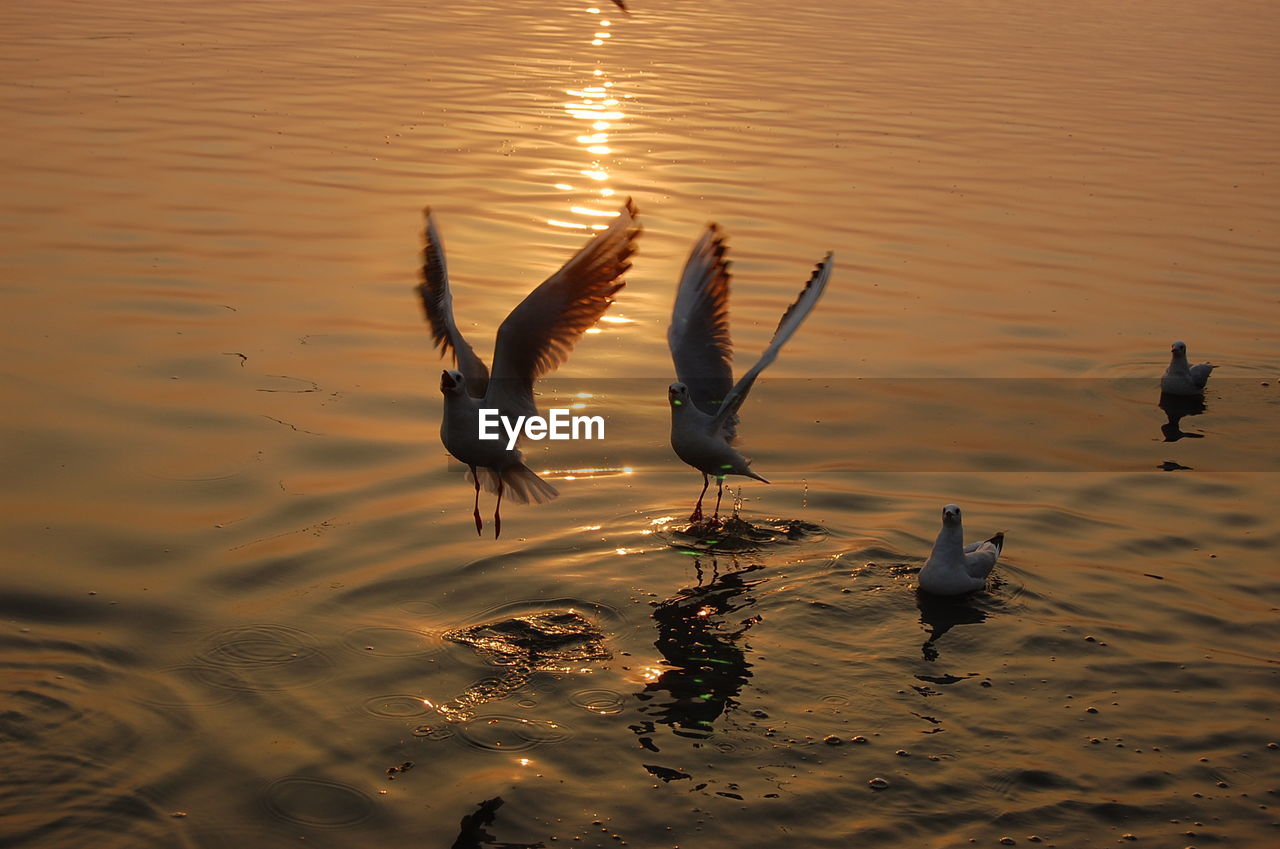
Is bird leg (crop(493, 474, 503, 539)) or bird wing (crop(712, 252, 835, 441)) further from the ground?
bird wing (crop(712, 252, 835, 441))

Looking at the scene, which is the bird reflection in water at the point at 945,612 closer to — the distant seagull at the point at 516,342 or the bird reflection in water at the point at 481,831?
the distant seagull at the point at 516,342

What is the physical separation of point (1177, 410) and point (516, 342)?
6952 millimetres

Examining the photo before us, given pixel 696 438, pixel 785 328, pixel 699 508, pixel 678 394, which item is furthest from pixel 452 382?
pixel 699 508

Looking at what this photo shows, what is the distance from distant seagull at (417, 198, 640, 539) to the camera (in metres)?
9.52

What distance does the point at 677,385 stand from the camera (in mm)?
10203

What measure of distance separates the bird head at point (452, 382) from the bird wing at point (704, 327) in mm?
2016

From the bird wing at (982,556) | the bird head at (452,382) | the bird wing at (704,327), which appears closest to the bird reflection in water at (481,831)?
the bird head at (452,382)

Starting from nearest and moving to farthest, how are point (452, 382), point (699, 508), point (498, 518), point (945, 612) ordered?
1. point (452, 382)
2. point (945, 612)
3. point (498, 518)
4. point (699, 508)

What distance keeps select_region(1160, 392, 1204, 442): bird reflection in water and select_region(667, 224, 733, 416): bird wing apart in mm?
4539

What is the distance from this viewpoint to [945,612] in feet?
30.9

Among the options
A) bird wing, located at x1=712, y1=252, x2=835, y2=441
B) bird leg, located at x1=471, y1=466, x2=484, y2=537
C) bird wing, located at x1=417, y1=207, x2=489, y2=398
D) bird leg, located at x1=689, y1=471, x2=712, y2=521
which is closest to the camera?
bird wing, located at x1=712, y1=252, x2=835, y2=441

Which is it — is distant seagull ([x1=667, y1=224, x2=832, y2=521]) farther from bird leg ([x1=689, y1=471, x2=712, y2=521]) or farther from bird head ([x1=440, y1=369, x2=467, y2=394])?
bird head ([x1=440, y1=369, x2=467, y2=394])

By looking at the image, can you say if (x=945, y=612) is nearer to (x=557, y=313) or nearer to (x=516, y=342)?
(x=557, y=313)

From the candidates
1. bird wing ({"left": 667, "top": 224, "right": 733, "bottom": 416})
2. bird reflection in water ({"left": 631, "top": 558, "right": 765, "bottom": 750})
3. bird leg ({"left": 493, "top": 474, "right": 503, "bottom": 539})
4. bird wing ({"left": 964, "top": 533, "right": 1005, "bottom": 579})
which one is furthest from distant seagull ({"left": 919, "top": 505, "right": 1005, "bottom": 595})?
bird leg ({"left": 493, "top": 474, "right": 503, "bottom": 539})
